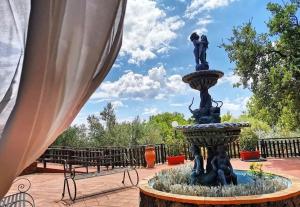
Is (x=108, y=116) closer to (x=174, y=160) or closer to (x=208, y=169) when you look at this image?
(x=174, y=160)

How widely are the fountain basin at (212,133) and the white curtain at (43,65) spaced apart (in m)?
4.28

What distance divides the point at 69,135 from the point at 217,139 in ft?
57.7

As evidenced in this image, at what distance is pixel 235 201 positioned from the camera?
Result: 4.31m

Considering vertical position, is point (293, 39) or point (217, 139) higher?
point (293, 39)

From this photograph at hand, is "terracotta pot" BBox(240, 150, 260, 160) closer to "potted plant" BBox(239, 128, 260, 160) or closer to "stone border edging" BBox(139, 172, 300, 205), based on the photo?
"potted plant" BBox(239, 128, 260, 160)

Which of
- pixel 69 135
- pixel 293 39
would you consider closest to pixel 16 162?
pixel 293 39

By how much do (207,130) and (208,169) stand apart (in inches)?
46.8

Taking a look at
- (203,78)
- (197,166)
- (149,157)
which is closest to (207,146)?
(197,166)

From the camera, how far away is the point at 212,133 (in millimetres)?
5422

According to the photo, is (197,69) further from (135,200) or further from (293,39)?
(293,39)

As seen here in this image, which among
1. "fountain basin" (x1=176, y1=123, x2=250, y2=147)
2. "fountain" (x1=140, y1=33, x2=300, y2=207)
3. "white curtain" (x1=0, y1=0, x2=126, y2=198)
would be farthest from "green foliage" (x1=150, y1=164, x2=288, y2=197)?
"white curtain" (x1=0, y1=0, x2=126, y2=198)

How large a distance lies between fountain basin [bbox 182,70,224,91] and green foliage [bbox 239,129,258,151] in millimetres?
8588

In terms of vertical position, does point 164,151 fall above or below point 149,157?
above

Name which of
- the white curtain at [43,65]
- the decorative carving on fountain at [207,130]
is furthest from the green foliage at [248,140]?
the white curtain at [43,65]
